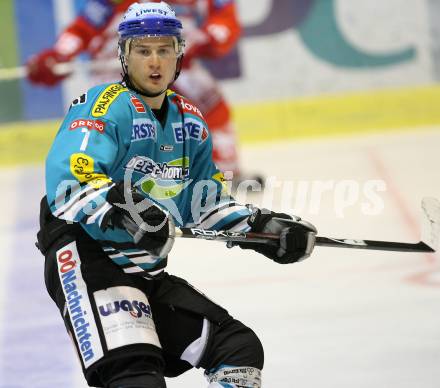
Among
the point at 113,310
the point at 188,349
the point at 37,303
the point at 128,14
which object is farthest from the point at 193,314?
the point at 37,303

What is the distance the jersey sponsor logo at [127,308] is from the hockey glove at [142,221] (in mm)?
169

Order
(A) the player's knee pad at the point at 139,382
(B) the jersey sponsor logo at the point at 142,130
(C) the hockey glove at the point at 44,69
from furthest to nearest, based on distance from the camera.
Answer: (C) the hockey glove at the point at 44,69
(B) the jersey sponsor logo at the point at 142,130
(A) the player's knee pad at the point at 139,382

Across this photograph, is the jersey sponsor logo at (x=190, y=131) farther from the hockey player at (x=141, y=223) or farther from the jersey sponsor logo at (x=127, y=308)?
the jersey sponsor logo at (x=127, y=308)

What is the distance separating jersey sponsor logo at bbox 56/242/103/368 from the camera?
2.25 metres

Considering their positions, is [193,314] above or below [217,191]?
below

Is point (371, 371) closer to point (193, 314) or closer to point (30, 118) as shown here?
point (193, 314)

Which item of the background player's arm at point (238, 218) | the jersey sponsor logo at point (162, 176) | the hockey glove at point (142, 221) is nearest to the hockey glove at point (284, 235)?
the background player's arm at point (238, 218)

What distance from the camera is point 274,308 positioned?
3748mm

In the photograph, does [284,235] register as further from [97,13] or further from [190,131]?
[97,13]

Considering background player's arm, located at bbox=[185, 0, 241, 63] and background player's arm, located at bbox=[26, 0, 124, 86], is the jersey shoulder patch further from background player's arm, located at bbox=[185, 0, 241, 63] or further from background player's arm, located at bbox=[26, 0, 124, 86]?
background player's arm, located at bbox=[26, 0, 124, 86]

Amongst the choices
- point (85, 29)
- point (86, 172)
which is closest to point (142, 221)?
point (86, 172)

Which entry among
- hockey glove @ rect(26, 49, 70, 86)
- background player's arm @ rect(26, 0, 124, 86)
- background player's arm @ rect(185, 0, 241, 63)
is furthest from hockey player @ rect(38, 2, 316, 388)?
hockey glove @ rect(26, 49, 70, 86)

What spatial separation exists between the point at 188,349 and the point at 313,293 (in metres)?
1.54

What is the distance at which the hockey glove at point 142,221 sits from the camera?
218cm
